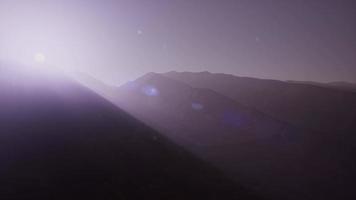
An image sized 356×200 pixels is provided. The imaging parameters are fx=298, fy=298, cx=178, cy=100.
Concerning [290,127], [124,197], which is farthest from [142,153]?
[290,127]

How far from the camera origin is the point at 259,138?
5638cm

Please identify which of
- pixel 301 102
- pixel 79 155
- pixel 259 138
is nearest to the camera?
pixel 79 155

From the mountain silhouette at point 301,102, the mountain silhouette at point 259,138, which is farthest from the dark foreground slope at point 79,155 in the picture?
the mountain silhouette at point 301,102

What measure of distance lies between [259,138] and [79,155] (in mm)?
40026

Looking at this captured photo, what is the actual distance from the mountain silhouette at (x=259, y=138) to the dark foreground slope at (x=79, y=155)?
938cm

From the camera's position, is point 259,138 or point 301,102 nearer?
point 259,138

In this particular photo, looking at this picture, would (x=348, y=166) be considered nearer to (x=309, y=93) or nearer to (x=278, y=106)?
(x=278, y=106)

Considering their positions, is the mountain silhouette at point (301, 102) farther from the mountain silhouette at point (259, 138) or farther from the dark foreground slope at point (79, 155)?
the dark foreground slope at point (79, 155)

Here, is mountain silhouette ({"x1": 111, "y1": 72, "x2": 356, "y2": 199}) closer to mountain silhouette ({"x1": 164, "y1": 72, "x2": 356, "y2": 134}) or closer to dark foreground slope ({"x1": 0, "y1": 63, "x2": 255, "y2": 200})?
mountain silhouette ({"x1": 164, "y1": 72, "x2": 356, "y2": 134})

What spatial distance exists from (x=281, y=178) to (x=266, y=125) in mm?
22252

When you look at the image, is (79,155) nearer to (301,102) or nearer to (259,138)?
(259,138)

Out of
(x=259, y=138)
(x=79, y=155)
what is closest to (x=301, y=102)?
(x=259, y=138)

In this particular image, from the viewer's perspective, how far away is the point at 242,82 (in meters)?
102

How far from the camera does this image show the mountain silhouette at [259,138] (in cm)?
3862
